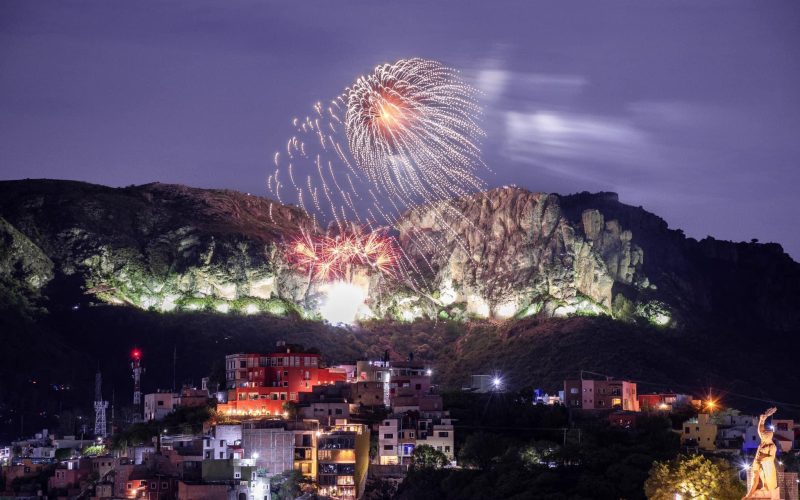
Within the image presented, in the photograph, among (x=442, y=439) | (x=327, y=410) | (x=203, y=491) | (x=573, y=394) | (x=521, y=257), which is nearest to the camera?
(x=203, y=491)

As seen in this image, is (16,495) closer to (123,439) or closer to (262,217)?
(123,439)

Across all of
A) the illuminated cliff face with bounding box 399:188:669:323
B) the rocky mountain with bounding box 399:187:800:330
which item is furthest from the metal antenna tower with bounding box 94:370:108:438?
the rocky mountain with bounding box 399:187:800:330

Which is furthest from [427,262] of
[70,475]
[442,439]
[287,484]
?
[287,484]

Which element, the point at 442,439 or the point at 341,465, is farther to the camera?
the point at 442,439

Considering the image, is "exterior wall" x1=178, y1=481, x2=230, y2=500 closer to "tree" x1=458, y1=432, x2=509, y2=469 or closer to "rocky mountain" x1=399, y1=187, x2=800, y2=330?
"tree" x1=458, y1=432, x2=509, y2=469

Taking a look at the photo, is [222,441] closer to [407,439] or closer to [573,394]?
[407,439]
